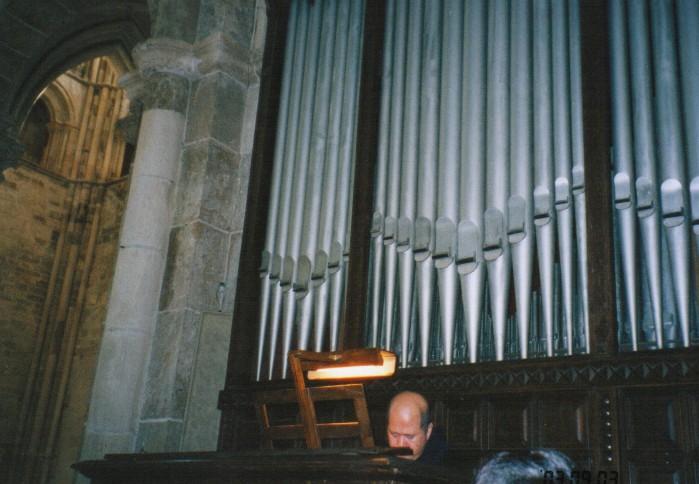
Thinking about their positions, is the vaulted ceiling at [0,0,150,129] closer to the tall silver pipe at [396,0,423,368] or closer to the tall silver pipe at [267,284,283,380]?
the tall silver pipe at [396,0,423,368]

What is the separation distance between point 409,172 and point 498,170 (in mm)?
697

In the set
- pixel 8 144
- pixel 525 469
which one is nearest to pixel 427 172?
pixel 525 469

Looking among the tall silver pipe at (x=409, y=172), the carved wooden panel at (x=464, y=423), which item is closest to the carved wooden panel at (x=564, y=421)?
the carved wooden panel at (x=464, y=423)

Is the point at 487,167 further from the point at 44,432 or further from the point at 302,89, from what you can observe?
the point at 44,432

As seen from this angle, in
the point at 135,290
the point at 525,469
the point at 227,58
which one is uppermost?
the point at 227,58

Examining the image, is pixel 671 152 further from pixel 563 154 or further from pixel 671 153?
pixel 563 154

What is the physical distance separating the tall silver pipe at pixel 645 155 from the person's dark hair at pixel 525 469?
233cm

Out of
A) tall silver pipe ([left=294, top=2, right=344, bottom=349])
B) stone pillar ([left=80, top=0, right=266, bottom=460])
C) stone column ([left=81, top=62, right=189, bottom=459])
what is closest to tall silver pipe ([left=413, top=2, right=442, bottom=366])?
tall silver pipe ([left=294, top=2, right=344, bottom=349])

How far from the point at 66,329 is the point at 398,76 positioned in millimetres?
14256

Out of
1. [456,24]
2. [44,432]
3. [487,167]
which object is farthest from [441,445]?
[44,432]

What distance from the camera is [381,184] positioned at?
5727mm

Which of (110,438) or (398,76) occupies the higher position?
(398,76)

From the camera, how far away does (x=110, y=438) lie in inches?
227

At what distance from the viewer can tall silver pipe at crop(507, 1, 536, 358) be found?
4668 millimetres
